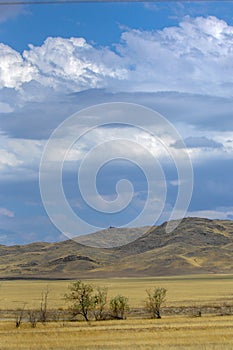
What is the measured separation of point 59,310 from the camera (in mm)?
105938

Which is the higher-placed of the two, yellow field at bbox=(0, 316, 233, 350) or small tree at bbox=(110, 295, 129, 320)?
small tree at bbox=(110, 295, 129, 320)

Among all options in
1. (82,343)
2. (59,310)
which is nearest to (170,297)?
(59,310)

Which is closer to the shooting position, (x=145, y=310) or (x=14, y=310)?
(x=145, y=310)

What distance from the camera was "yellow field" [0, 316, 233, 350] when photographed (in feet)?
167

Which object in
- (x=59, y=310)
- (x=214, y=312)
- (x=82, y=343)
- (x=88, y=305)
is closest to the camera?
A: (x=82, y=343)

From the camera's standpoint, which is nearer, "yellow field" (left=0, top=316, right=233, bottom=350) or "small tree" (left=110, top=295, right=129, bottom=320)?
"yellow field" (left=0, top=316, right=233, bottom=350)

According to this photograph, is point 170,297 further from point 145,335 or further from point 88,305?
point 145,335

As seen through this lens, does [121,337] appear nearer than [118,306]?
Yes

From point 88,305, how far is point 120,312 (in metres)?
4.55

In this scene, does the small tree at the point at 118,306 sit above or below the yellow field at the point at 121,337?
above

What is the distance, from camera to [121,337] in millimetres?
58031

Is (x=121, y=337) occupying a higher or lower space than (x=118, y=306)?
lower

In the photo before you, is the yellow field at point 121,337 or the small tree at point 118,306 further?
the small tree at point 118,306

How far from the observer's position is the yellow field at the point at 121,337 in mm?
51031
